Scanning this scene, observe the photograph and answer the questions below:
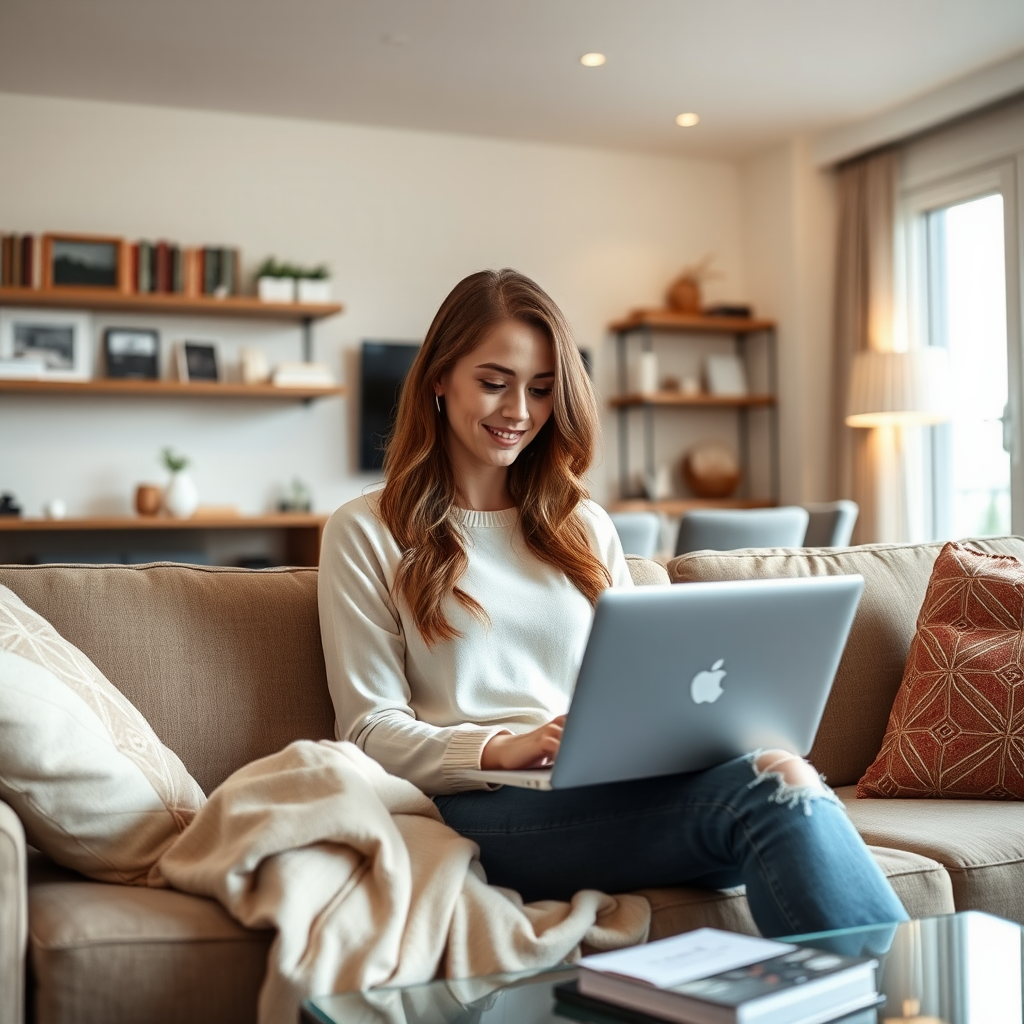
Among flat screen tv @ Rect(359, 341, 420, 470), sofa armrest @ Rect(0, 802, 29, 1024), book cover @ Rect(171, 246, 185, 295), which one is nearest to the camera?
sofa armrest @ Rect(0, 802, 29, 1024)

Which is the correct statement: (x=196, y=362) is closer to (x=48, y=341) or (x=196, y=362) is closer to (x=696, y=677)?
(x=48, y=341)

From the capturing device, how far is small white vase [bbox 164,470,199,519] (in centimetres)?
503

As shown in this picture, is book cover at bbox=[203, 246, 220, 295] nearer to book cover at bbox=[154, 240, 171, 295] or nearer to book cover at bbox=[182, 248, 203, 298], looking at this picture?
book cover at bbox=[182, 248, 203, 298]

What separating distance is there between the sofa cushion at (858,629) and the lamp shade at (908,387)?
2.80 m

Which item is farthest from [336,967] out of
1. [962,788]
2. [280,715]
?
[962,788]

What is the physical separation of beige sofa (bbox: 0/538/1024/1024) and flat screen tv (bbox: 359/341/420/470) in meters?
3.47

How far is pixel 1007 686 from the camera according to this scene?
2031mm

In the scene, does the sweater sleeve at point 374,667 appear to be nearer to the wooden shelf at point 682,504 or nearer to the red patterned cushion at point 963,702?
the red patterned cushion at point 963,702

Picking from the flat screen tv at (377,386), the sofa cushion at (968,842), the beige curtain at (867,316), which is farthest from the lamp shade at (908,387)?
the sofa cushion at (968,842)

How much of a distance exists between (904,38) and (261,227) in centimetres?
271

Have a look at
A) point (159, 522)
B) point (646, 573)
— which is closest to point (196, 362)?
point (159, 522)

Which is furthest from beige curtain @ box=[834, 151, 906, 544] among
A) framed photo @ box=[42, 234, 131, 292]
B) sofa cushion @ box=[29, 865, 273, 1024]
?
sofa cushion @ box=[29, 865, 273, 1024]

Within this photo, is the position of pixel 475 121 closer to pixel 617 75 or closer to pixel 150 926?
pixel 617 75

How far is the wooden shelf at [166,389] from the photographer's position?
4883mm
